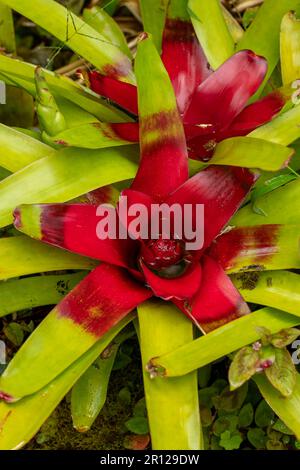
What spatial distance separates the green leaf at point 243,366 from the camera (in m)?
1.24

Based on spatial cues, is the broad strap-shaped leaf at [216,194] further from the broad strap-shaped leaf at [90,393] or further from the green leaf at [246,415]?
the green leaf at [246,415]

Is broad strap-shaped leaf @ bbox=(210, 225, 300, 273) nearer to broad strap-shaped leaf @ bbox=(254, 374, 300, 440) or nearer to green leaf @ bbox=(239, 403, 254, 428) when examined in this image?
broad strap-shaped leaf @ bbox=(254, 374, 300, 440)

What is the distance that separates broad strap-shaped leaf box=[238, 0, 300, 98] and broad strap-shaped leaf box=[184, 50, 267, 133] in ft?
0.44

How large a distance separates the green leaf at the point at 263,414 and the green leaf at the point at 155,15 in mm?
925

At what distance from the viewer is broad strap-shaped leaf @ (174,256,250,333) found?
134 centimetres

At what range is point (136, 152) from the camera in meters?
1.51

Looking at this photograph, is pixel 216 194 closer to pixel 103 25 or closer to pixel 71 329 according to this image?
pixel 71 329

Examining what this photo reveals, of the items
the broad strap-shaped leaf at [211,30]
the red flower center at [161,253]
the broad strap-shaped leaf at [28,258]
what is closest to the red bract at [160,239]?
the red flower center at [161,253]

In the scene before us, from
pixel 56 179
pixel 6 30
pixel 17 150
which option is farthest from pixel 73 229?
pixel 6 30

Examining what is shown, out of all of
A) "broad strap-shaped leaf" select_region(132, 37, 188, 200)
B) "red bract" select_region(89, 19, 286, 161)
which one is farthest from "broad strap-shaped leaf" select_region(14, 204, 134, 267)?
"red bract" select_region(89, 19, 286, 161)

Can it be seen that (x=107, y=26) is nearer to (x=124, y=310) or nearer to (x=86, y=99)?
(x=86, y=99)
